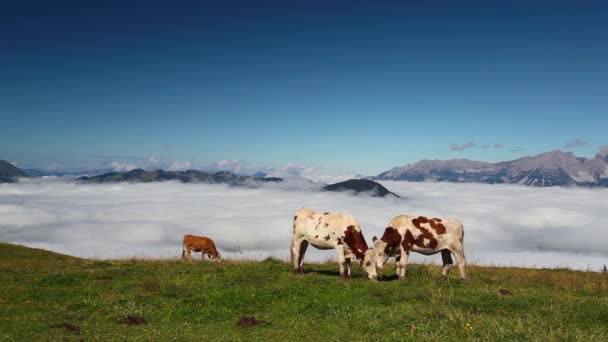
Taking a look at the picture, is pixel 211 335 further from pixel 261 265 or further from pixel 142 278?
pixel 261 265

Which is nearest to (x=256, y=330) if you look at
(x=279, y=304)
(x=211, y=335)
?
(x=211, y=335)

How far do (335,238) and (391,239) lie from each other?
2.80 metres

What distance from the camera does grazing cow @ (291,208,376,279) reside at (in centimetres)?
2092

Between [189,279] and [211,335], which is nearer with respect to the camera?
[211,335]

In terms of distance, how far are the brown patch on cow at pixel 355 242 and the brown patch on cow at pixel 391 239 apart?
1.06 metres

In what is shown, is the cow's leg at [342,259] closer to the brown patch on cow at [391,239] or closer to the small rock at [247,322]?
the brown patch on cow at [391,239]

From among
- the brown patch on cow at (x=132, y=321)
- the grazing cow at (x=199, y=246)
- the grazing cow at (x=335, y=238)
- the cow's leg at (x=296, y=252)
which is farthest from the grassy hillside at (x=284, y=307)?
the grazing cow at (x=199, y=246)

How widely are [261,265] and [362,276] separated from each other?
610 cm

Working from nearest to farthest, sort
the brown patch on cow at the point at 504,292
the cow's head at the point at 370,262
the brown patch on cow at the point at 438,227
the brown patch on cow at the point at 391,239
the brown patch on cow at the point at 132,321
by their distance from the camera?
the brown patch on cow at the point at 132,321
the brown patch on cow at the point at 504,292
the cow's head at the point at 370,262
the brown patch on cow at the point at 438,227
the brown patch on cow at the point at 391,239

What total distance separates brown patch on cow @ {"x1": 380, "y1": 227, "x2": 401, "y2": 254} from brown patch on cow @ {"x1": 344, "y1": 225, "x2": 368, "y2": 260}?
1.06m

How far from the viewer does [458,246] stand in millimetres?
20969

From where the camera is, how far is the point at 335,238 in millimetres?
21469

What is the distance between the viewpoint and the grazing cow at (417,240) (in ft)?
67.9

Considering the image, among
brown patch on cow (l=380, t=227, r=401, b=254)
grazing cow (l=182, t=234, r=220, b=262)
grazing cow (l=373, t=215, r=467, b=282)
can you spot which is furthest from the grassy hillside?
grazing cow (l=182, t=234, r=220, b=262)
